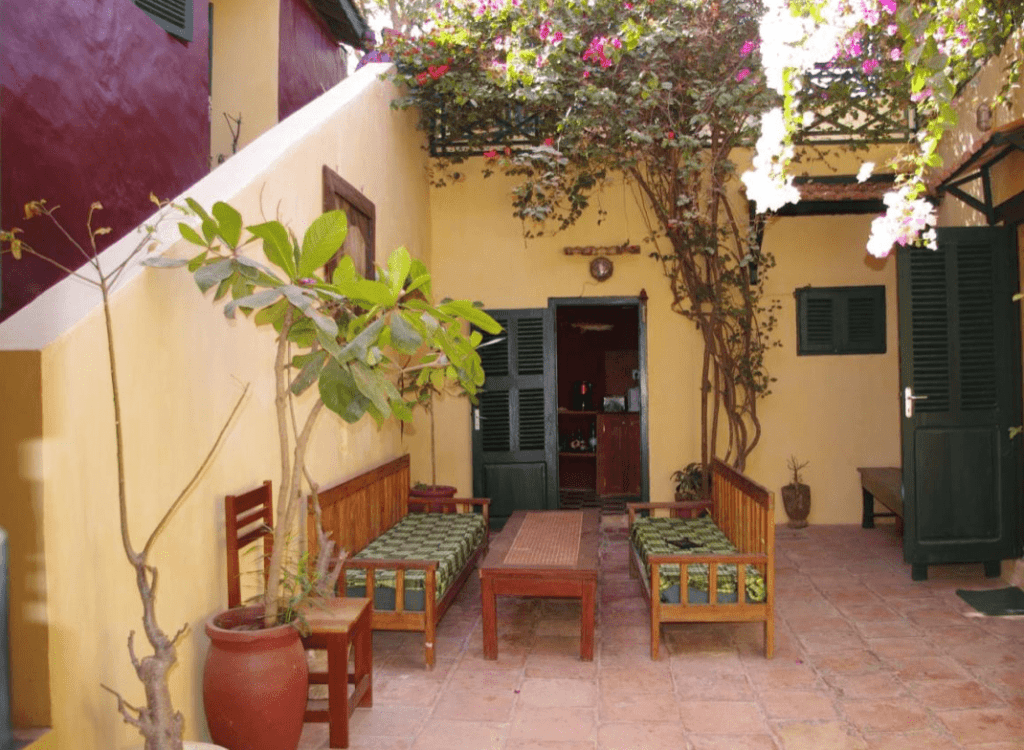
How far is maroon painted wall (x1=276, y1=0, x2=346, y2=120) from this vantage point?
711 centimetres

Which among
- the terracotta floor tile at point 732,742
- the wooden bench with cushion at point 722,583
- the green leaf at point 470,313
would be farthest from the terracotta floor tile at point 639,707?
the green leaf at point 470,313

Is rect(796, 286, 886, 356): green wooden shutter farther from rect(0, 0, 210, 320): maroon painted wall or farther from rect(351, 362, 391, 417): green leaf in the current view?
A: rect(351, 362, 391, 417): green leaf

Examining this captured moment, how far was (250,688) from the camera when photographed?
2734 mm

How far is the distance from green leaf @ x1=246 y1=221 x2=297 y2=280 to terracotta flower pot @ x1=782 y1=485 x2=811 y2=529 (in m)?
5.83

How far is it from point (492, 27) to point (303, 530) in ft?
13.9

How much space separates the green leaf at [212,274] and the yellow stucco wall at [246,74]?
4917mm

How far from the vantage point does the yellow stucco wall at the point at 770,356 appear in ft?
24.5

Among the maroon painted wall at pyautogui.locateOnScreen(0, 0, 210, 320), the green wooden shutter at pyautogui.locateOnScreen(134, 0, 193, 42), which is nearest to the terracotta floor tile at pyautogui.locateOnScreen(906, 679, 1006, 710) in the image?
the maroon painted wall at pyautogui.locateOnScreen(0, 0, 210, 320)

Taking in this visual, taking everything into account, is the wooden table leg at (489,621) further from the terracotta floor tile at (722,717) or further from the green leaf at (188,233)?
the green leaf at (188,233)

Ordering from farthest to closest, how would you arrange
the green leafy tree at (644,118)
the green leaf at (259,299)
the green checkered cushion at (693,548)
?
the green leafy tree at (644,118) → the green checkered cushion at (693,548) → the green leaf at (259,299)

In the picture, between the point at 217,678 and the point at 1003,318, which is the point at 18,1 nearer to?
the point at 217,678

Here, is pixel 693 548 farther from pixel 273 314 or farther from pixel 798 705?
pixel 273 314

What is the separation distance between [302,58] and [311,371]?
19.6ft

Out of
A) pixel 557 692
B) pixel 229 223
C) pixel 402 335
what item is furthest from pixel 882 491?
pixel 229 223
